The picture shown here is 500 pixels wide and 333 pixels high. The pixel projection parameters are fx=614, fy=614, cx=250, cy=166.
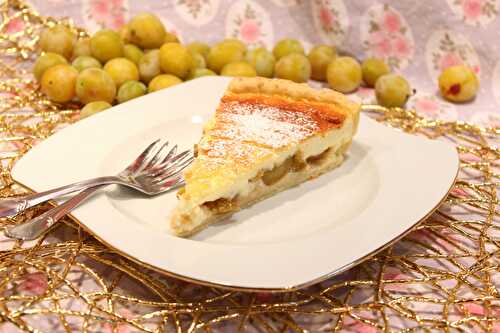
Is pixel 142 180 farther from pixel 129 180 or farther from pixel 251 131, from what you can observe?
pixel 251 131

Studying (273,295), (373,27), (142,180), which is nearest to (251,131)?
(142,180)

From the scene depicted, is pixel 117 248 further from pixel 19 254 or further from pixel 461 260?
pixel 461 260

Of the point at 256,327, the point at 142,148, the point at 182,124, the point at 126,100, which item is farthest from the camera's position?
the point at 126,100

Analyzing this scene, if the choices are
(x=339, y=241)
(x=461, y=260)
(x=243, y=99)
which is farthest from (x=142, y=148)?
(x=461, y=260)

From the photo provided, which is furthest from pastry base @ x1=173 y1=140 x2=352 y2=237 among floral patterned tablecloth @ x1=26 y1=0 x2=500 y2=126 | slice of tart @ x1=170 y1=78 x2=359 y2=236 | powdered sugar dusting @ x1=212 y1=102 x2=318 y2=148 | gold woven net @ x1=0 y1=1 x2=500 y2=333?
floral patterned tablecloth @ x1=26 y1=0 x2=500 y2=126

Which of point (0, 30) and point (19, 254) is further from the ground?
point (0, 30)

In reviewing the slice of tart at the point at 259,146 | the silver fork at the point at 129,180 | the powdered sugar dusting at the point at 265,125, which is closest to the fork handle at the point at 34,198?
the silver fork at the point at 129,180

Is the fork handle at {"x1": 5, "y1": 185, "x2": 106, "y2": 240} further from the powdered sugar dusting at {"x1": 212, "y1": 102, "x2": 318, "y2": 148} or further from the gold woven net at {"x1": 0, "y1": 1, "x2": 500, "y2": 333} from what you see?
the powdered sugar dusting at {"x1": 212, "y1": 102, "x2": 318, "y2": 148}
